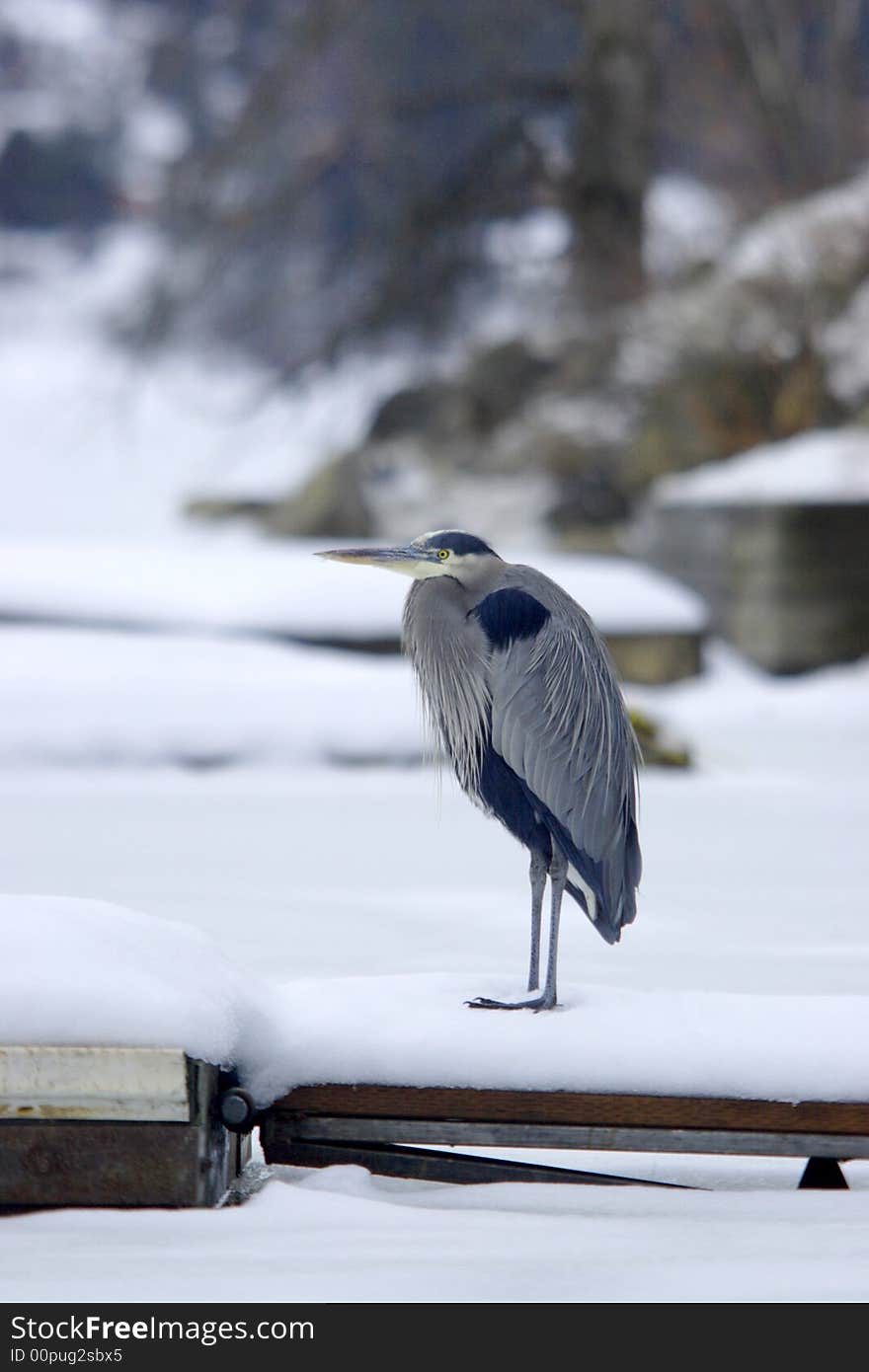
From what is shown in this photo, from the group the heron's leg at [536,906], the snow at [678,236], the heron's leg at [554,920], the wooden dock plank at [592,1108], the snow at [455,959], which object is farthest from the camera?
the snow at [678,236]

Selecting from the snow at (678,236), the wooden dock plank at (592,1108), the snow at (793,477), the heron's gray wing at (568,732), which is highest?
the snow at (678,236)

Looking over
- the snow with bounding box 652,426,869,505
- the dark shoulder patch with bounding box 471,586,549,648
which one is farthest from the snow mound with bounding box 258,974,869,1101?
the snow with bounding box 652,426,869,505

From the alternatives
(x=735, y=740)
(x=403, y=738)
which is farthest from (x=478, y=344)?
(x=403, y=738)

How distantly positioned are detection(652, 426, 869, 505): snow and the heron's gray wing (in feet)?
22.2

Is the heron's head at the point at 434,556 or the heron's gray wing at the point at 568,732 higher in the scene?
the heron's head at the point at 434,556

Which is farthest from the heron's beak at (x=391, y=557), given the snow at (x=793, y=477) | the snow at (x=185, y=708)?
the snow at (x=793, y=477)

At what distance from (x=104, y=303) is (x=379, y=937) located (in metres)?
23.5

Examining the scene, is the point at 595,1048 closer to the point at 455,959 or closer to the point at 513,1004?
the point at 513,1004

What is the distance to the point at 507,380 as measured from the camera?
42.7 feet

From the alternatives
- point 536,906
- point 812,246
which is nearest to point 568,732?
point 536,906

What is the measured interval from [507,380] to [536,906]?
10.6 m

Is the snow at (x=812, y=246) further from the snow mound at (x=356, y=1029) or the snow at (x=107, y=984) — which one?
the snow at (x=107, y=984)

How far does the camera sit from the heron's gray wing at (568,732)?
266 cm
